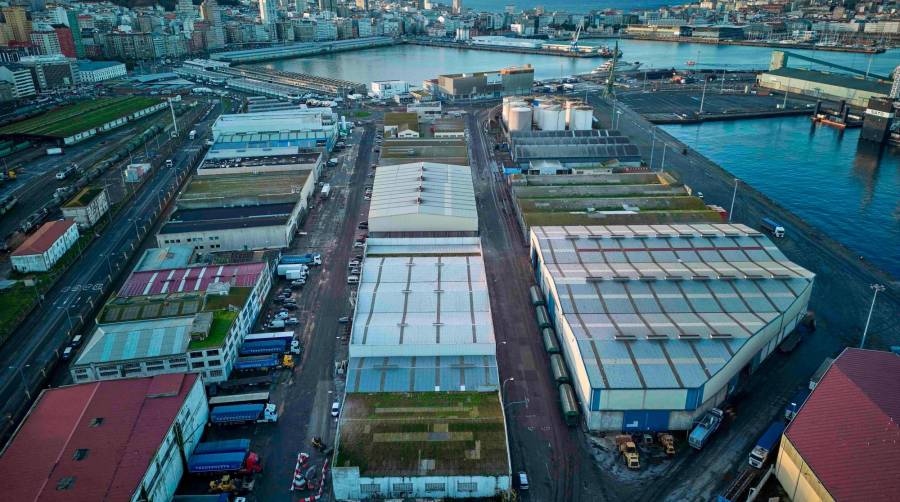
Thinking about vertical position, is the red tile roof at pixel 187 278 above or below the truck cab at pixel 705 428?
above

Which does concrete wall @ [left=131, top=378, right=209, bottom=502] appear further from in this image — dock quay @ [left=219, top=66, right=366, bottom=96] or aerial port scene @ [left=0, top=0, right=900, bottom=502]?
dock quay @ [left=219, top=66, right=366, bottom=96]

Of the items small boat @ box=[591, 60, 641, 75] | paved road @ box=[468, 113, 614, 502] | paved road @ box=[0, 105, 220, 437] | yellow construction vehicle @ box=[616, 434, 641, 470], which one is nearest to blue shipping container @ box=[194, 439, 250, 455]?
paved road @ box=[0, 105, 220, 437]

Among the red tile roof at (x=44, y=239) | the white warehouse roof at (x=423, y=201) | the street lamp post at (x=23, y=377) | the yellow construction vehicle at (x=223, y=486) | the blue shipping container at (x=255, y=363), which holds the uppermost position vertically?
the white warehouse roof at (x=423, y=201)

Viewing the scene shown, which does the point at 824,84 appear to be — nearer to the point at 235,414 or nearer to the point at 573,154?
the point at 573,154

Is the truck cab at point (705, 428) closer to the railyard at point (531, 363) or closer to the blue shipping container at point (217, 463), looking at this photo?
the railyard at point (531, 363)

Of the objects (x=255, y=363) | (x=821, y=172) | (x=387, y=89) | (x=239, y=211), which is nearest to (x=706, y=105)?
(x=821, y=172)

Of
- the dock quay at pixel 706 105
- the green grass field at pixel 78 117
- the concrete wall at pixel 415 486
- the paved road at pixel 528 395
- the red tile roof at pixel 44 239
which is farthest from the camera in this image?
the dock quay at pixel 706 105

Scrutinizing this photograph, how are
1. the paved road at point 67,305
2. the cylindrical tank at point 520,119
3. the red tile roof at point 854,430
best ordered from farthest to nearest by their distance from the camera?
the cylindrical tank at point 520,119 → the paved road at point 67,305 → the red tile roof at point 854,430

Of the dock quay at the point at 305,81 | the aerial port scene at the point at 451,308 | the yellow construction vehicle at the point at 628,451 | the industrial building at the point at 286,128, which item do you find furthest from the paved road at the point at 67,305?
the dock quay at the point at 305,81
